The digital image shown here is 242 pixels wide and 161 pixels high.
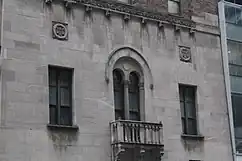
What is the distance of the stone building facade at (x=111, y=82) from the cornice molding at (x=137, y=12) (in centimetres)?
5

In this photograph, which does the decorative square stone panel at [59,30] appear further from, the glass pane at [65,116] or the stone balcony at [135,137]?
the stone balcony at [135,137]

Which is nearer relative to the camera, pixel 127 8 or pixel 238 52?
pixel 127 8

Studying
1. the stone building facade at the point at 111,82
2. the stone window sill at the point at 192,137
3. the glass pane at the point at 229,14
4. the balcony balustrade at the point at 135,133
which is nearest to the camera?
the stone building facade at the point at 111,82

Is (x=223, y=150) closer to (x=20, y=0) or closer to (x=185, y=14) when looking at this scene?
(x=185, y=14)

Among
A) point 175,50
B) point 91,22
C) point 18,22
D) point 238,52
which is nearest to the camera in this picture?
point 18,22

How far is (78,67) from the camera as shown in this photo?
22.6 m

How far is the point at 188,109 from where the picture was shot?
2600 centimetres

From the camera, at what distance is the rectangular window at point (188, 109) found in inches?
1009

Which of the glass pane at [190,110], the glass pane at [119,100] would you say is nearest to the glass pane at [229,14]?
the glass pane at [190,110]

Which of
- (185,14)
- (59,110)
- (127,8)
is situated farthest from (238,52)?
(59,110)

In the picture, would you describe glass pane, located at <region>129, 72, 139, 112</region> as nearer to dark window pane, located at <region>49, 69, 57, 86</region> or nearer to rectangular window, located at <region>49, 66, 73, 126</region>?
rectangular window, located at <region>49, 66, 73, 126</region>

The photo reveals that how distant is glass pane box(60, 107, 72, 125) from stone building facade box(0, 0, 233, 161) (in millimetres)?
41

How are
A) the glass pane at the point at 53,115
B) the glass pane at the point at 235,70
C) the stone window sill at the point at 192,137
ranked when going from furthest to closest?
the glass pane at the point at 235,70, the stone window sill at the point at 192,137, the glass pane at the point at 53,115

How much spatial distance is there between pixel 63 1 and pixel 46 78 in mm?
3471
